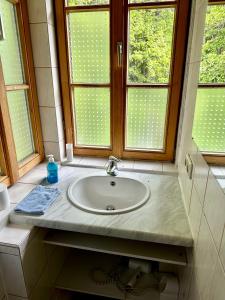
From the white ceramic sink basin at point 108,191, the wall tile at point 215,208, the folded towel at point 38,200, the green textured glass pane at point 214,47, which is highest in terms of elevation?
the green textured glass pane at point 214,47

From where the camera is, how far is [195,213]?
890 mm

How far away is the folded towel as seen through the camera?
103cm

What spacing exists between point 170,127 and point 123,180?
1.61ft

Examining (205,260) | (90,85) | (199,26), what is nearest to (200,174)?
(205,260)

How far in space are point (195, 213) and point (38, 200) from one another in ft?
2.54

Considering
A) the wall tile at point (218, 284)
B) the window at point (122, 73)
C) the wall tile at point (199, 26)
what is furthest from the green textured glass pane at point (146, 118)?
the wall tile at point (218, 284)

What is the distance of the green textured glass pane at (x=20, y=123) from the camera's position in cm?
126

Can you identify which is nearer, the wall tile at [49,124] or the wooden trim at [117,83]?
the wooden trim at [117,83]

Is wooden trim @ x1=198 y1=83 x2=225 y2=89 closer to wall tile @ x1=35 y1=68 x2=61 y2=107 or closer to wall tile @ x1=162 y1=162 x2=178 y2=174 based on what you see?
wall tile @ x1=162 y1=162 x2=178 y2=174

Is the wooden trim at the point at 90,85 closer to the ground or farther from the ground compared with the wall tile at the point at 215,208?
farther from the ground

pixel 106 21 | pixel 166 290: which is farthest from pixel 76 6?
pixel 166 290

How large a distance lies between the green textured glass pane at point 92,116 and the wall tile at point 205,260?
0.97 metres

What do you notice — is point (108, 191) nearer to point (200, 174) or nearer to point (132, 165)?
point (132, 165)

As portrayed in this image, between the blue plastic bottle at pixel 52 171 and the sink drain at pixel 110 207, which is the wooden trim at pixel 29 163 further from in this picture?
the sink drain at pixel 110 207
